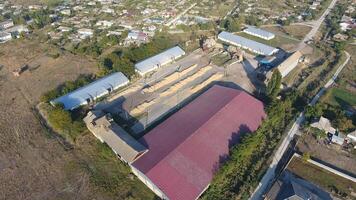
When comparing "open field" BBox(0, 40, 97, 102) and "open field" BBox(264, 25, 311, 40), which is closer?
"open field" BBox(0, 40, 97, 102)

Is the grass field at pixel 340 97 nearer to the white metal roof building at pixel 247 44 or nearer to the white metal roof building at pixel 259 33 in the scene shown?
the white metal roof building at pixel 247 44

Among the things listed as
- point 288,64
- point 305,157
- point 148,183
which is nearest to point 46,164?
point 148,183

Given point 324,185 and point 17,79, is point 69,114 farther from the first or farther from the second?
point 324,185

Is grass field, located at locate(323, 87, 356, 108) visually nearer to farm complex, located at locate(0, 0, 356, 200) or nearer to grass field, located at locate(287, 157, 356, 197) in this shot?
farm complex, located at locate(0, 0, 356, 200)

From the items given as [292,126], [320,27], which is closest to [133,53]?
[292,126]

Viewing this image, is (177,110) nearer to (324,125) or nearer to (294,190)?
(294,190)

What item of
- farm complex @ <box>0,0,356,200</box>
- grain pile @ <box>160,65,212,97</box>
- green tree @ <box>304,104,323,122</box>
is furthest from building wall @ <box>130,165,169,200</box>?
green tree @ <box>304,104,323,122</box>
